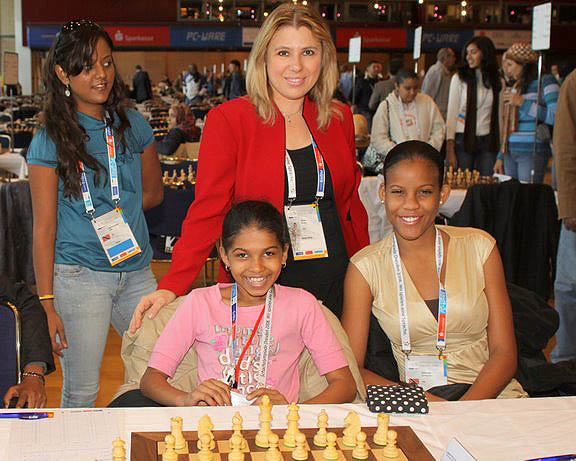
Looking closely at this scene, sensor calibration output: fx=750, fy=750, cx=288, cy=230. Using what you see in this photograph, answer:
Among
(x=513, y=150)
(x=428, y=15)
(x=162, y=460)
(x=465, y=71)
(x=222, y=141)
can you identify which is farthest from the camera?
(x=428, y=15)

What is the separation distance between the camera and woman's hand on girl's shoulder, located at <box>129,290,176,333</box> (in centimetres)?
202

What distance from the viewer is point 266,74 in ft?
7.44

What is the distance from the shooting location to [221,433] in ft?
4.78

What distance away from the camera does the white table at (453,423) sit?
1.46m

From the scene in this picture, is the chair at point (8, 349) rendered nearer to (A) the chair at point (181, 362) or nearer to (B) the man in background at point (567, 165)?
(A) the chair at point (181, 362)

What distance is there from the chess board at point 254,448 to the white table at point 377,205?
142 inches

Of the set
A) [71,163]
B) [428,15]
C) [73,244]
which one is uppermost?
[428,15]

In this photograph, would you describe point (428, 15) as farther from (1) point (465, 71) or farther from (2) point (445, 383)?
(2) point (445, 383)

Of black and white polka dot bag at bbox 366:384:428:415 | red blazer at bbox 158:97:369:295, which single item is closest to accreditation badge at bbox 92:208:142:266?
red blazer at bbox 158:97:369:295

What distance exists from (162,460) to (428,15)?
22.8 meters

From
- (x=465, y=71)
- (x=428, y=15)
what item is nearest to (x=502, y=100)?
(x=465, y=71)

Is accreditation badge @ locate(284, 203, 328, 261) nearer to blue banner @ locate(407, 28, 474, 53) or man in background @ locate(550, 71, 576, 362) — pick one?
man in background @ locate(550, 71, 576, 362)

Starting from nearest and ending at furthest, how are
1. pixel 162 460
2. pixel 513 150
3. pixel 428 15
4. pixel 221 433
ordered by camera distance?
pixel 162 460
pixel 221 433
pixel 513 150
pixel 428 15

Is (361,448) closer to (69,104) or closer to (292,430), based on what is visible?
(292,430)
